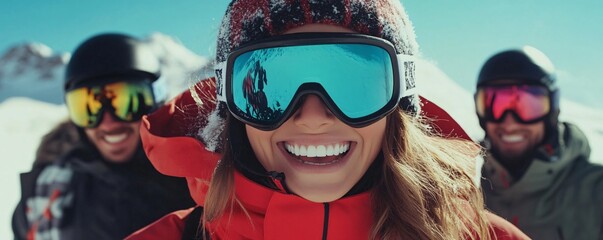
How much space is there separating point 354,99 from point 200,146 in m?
0.55

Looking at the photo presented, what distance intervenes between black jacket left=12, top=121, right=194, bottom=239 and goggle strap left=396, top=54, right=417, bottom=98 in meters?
1.75

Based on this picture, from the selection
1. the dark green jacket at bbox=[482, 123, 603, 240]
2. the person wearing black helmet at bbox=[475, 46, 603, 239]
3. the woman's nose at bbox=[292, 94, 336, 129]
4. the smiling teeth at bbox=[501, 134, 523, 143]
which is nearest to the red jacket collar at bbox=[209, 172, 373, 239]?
the woman's nose at bbox=[292, 94, 336, 129]

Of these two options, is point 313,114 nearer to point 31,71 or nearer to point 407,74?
point 407,74

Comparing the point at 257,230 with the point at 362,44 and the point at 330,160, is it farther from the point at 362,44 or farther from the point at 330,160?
the point at 362,44

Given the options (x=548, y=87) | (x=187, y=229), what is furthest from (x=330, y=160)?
(x=548, y=87)

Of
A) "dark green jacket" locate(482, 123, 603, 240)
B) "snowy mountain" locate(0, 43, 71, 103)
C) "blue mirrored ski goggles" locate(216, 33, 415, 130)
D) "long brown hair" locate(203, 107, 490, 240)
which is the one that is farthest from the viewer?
"snowy mountain" locate(0, 43, 71, 103)

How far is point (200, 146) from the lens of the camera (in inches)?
62.6

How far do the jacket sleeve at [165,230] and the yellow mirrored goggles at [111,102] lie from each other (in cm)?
167

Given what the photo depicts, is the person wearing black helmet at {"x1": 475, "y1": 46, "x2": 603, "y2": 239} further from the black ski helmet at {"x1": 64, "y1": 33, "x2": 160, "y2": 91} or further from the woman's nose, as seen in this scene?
the black ski helmet at {"x1": 64, "y1": 33, "x2": 160, "y2": 91}

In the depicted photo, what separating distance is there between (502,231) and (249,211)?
2.86ft

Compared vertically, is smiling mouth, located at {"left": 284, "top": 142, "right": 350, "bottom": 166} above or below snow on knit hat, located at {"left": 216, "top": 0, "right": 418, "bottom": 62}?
below

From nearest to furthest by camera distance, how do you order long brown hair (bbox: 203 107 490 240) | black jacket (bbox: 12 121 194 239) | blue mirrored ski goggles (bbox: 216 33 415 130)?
blue mirrored ski goggles (bbox: 216 33 415 130) < long brown hair (bbox: 203 107 490 240) < black jacket (bbox: 12 121 194 239)

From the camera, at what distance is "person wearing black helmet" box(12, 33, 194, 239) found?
292 centimetres

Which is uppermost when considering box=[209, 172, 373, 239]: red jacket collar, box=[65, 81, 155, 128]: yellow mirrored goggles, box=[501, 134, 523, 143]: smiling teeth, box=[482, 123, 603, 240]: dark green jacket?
box=[65, 81, 155, 128]: yellow mirrored goggles
